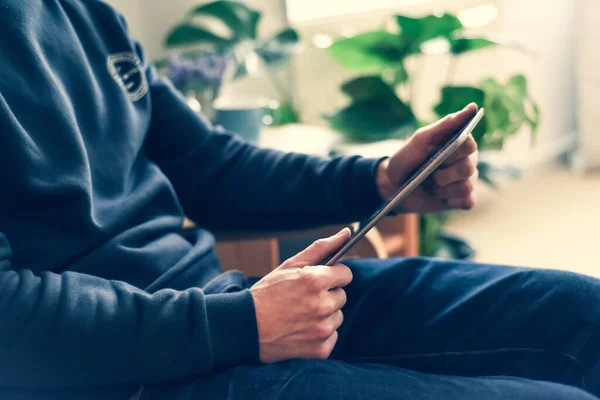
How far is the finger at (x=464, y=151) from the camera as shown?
0.89m

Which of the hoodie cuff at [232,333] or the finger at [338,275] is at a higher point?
the finger at [338,275]

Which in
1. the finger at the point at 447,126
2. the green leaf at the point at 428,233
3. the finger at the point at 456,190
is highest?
the finger at the point at 447,126

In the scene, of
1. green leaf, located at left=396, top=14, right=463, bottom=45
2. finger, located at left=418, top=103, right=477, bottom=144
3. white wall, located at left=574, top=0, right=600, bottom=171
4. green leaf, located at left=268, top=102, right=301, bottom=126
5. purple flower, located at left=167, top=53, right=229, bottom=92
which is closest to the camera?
finger, located at left=418, top=103, right=477, bottom=144

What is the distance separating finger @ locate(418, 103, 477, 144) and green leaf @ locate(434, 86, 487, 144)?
29.4 inches

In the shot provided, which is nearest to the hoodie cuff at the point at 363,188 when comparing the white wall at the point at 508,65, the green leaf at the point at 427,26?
the green leaf at the point at 427,26

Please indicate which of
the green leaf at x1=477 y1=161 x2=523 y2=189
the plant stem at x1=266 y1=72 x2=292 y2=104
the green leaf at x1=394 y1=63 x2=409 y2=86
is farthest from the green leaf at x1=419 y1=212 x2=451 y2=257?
the plant stem at x1=266 y1=72 x2=292 y2=104

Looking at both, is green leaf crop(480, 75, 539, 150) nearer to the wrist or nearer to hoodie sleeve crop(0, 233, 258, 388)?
the wrist

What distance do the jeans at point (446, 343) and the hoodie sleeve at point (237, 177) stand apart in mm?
144

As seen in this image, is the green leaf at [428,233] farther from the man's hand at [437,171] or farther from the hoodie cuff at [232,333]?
the hoodie cuff at [232,333]

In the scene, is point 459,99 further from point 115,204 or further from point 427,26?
point 115,204

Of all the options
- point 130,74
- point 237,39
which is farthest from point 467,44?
point 130,74

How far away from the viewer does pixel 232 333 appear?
70cm

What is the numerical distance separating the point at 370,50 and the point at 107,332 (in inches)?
47.6

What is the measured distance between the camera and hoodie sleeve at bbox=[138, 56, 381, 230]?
1016mm
